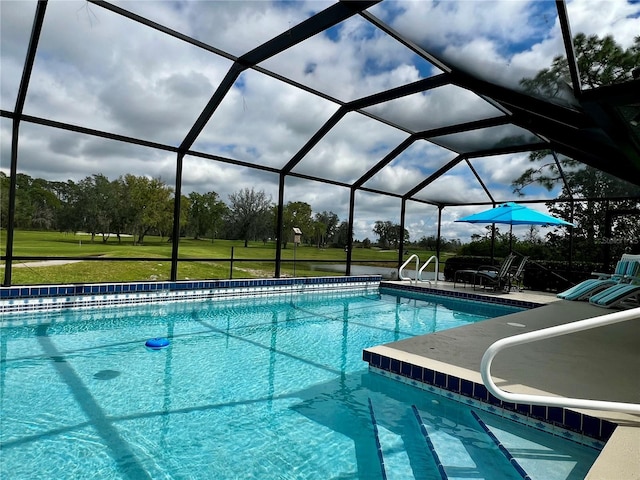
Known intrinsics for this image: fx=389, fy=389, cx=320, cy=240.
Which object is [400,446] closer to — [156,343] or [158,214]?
[156,343]

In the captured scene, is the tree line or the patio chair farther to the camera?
the tree line

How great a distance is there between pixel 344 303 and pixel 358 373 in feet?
14.8

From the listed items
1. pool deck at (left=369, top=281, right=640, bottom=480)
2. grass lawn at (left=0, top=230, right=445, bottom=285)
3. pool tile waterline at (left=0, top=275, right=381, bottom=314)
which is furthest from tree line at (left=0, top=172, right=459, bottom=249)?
pool deck at (left=369, top=281, right=640, bottom=480)

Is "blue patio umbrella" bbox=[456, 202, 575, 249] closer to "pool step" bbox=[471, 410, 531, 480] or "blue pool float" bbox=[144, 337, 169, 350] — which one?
"pool step" bbox=[471, 410, 531, 480]

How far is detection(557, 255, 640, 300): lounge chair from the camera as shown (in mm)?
6099

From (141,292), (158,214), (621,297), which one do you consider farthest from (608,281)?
(158,214)

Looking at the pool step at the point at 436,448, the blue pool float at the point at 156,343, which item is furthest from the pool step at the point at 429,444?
the blue pool float at the point at 156,343

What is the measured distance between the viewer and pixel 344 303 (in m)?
8.23

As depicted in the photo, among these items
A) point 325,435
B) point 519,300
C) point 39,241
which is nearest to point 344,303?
point 519,300

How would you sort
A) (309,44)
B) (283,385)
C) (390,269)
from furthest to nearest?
(390,269) → (309,44) → (283,385)

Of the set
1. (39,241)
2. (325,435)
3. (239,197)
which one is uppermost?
(239,197)

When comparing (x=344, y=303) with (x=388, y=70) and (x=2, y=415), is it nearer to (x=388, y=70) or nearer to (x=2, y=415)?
(x=388, y=70)

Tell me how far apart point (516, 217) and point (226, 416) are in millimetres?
7537

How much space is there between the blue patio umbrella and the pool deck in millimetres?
3564
